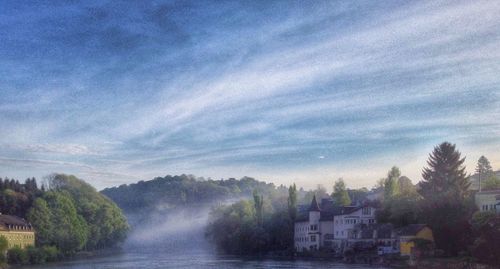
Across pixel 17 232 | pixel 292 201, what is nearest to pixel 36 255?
pixel 17 232

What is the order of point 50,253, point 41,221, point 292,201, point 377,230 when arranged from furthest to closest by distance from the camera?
point 292,201
point 41,221
point 50,253
point 377,230

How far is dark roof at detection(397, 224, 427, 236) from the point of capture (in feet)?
262

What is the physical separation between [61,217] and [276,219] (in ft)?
144

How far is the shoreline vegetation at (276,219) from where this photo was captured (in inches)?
2825

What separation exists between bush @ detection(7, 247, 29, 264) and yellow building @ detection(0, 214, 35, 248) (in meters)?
4.18

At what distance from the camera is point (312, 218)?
114 metres

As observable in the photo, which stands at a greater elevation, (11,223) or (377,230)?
(11,223)

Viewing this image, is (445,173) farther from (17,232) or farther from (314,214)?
(17,232)

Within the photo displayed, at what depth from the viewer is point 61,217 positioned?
108 meters

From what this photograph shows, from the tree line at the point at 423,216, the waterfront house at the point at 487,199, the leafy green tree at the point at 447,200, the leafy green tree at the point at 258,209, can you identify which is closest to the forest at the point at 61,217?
the tree line at the point at 423,216

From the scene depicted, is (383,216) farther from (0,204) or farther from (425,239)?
(0,204)

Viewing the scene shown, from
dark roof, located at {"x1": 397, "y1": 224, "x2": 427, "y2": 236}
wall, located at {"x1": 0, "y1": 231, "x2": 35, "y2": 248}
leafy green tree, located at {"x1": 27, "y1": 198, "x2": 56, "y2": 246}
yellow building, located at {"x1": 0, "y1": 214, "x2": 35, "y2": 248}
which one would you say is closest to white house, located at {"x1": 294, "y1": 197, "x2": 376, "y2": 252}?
dark roof, located at {"x1": 397, "y1": 224, "x2": 427, "y2": 236}

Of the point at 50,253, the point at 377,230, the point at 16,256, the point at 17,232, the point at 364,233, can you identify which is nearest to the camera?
the point at 16,256

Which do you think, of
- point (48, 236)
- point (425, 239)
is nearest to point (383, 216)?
point (425, 239)
